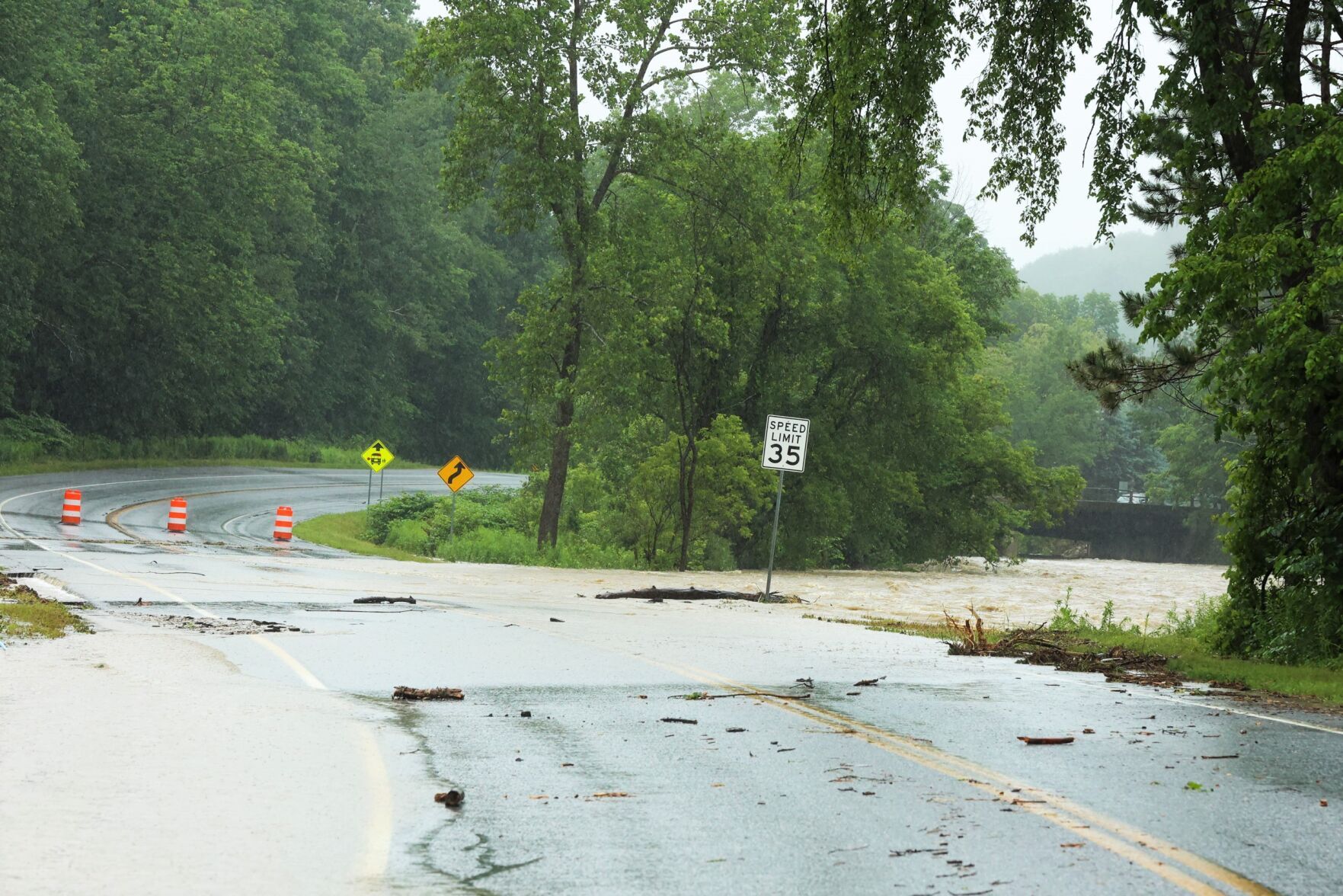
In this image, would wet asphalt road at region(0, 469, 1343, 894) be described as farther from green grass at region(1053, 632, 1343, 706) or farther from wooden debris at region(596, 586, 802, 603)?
wooden debris at region(596, 586, 802, 603)

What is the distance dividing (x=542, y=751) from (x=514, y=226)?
3235 cm

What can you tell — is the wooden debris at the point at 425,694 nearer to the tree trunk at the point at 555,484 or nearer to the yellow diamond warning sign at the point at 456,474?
the yellow diamond warning sign at the point at 456,474

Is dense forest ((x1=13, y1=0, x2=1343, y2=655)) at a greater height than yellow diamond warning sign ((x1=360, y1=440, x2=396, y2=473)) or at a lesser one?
greater

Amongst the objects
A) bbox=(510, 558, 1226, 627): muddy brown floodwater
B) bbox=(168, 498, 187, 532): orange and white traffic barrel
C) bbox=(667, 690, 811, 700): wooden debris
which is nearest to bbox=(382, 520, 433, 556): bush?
bbox=(168, 498, 187, 532): orange and white traffic barrel

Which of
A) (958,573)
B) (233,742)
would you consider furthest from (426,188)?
(233,742)

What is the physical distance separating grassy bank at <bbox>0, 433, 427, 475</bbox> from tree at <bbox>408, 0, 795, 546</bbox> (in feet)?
64.8

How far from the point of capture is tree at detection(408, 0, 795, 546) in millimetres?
37938

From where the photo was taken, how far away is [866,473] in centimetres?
4659

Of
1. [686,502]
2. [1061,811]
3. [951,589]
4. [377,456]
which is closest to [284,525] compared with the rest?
[377,456]

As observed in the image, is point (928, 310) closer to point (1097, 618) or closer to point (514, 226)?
point (514, 226)

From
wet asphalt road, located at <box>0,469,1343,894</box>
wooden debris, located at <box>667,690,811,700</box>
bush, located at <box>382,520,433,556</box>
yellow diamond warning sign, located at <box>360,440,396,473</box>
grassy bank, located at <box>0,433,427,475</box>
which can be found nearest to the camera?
wet asphalt road, located at <box>0,469,1343,894</box>

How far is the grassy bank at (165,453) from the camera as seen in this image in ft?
168

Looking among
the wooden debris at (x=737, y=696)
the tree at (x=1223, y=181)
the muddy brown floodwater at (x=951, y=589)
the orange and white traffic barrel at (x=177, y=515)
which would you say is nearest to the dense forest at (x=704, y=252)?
the tree at (x=1223, y=181)

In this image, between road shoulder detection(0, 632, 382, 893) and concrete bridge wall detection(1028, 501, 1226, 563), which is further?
concrete bridge wall detection(1028, 501, 1226, 563)
